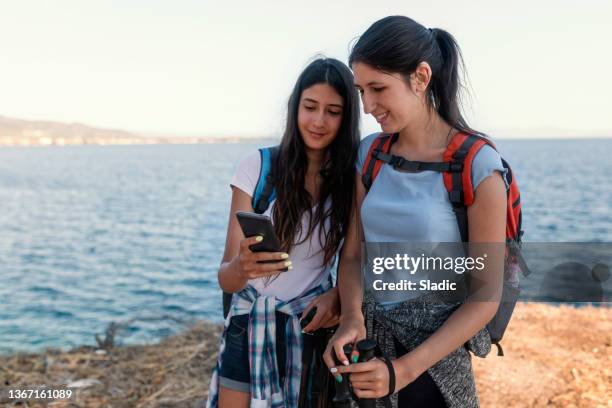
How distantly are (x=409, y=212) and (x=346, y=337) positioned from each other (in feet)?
1.62

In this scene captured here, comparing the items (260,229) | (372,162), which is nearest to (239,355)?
(260,229)

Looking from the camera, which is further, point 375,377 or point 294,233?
point 294,233

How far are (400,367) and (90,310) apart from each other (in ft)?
53.2

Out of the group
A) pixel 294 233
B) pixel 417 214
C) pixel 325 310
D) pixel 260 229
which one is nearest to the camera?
pixel 417 214

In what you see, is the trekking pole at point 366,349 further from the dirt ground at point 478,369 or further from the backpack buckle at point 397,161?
the dirt ground at point 478,369

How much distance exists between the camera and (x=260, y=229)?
2.33 m

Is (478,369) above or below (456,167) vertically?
below

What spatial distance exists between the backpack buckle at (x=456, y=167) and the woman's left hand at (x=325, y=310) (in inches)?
33.0

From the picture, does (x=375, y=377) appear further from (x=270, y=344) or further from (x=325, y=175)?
(x=325, y=175)

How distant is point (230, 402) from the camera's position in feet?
9.58

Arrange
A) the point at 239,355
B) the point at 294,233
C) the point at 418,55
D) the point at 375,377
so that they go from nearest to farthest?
the point at 375,377 → the point at 418,55 → the point at 294,233 → the point at 239,355

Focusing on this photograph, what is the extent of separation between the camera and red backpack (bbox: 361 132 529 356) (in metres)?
2.06

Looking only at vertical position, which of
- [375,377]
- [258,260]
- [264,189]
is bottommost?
[375,377]

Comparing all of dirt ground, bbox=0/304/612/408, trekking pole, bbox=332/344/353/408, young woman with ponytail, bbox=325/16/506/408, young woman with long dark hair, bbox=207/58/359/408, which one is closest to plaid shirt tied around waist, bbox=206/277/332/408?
young woman with long dark hair, bbox=207/58/359/408
